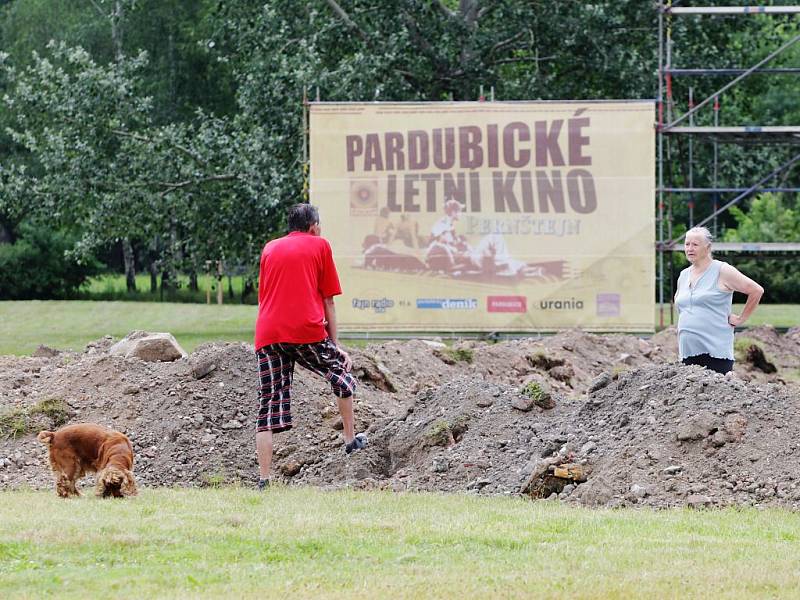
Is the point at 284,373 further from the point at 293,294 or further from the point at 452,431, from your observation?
the point at 452,431

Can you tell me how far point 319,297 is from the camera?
9734mm

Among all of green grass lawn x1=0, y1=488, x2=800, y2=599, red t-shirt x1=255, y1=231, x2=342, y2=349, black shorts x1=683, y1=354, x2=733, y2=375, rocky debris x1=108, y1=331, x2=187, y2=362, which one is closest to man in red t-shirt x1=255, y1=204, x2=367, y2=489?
red t-shirt x1=255, y1=231, x2=342, y2=349

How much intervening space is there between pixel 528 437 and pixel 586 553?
10.7ft

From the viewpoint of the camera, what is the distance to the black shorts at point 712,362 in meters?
10.6

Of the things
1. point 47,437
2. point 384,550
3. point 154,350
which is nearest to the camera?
point 384,550

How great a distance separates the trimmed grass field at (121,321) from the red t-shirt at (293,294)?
40.6 feet

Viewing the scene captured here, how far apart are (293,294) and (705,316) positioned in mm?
2871

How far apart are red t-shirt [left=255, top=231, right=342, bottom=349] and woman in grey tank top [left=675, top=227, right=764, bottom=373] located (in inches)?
100

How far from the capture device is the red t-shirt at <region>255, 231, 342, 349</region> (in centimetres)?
957

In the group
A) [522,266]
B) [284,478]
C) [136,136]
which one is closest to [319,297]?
[284,478]

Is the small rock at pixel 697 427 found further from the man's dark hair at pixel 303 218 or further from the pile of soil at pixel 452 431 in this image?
the man's dark hair at pixel 303 218

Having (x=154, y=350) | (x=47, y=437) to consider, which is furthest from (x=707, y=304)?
(x=154, y=350)

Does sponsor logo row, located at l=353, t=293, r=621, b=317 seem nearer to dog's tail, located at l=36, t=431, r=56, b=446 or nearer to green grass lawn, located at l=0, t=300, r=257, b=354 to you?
green grass lawn, located at l=0, t=300, r=257, b=354

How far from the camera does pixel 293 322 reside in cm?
956
